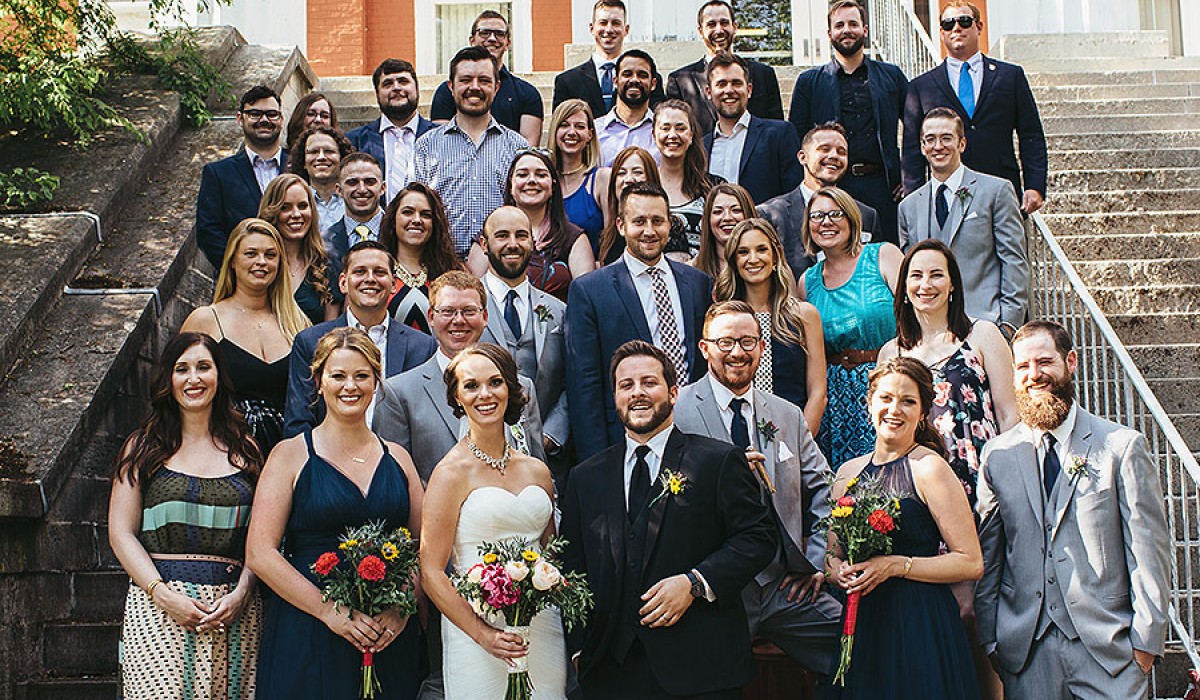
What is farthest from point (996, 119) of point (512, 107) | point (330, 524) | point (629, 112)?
point (330, 524)

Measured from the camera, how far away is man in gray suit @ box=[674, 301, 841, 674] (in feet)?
19.2

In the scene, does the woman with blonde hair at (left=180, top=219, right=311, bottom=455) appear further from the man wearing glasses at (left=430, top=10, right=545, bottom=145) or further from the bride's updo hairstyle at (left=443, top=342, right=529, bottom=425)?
the man wearing glasses at (left=430, top=10, right=545, bottom=145)

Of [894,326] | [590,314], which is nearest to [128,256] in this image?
[590,314]

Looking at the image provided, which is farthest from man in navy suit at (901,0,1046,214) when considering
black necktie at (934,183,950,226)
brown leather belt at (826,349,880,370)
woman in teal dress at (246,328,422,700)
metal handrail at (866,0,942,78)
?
woman in teal dress at (246,328,422,700)

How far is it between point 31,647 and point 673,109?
443cm

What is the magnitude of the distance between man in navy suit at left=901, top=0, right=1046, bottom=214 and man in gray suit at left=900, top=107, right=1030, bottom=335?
0.94 m

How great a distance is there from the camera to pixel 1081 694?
5281 mm

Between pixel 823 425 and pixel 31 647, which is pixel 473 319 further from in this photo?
pixel 31 647

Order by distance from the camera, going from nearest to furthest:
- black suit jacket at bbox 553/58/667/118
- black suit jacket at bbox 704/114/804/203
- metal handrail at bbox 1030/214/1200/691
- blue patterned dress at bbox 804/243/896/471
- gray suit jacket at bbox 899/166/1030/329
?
metal handrail at bbox 1030/214/1200/691, blue patterned dress at bbox 804/243/896/471, gray suit jacket at bbox 899/166/1030/329, black suit jacket at bbox 704/114/804/203, black suit jacket at bbox 553/58/667/118

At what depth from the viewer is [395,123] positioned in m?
9.05

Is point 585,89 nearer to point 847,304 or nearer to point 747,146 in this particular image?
point 747,146

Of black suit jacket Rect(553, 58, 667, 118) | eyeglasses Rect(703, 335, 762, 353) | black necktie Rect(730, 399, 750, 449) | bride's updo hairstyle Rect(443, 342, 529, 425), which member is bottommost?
black necktie Rect(730, 399, 750, 449)

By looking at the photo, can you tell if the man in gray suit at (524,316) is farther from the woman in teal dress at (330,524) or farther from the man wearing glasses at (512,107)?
the man wearing glasses at (512,107)

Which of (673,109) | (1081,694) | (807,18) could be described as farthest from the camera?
(807,18)
